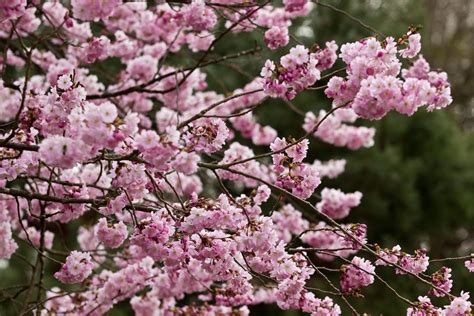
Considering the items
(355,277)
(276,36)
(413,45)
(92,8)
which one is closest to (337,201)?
(276,36)

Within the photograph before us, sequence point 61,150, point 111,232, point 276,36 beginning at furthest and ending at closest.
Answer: point 276,36 < point 111,232 < point 61,150

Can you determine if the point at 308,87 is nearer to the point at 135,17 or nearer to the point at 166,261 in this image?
the point at 166,261

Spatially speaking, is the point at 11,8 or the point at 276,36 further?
the point at 276,36

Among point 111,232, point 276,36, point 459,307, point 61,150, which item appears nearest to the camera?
point 61,150

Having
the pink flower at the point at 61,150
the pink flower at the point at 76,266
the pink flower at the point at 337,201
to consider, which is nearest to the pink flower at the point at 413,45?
the pink flower at the point at 61,150

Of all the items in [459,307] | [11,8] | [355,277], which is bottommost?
[459,307]

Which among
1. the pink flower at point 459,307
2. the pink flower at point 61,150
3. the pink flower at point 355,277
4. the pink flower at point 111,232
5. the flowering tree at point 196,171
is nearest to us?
the pink flower at point 61,150

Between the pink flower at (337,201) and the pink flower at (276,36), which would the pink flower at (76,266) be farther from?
the pink flower at (337,201)

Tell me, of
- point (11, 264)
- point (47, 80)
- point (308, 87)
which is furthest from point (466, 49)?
point (308, 87)

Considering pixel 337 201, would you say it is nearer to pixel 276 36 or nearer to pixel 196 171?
pixel 276 36

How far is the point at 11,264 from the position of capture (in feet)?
23.3

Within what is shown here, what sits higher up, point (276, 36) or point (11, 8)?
point (276, 36)

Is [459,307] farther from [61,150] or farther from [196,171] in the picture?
[61,150]

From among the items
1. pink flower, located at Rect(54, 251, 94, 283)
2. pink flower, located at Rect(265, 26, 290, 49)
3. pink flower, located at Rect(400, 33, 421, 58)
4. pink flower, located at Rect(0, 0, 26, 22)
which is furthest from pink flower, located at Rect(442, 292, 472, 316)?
pink flower, located at Rect(0, 0, 26, 22)
